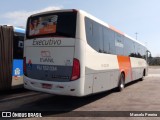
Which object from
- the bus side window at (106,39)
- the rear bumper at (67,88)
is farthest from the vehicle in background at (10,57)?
the bus side window at (106,39)

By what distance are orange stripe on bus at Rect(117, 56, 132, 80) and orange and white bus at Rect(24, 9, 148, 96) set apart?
2.91m

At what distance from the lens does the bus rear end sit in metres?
9.04

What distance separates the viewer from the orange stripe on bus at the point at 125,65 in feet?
46.7

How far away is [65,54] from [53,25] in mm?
1178

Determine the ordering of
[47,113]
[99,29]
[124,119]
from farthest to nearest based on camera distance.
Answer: [99,29] → [47,113] → [124,119]

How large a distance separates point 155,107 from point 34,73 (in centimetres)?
440

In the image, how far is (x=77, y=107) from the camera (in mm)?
9867

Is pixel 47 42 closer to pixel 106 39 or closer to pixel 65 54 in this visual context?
pixel 65 54

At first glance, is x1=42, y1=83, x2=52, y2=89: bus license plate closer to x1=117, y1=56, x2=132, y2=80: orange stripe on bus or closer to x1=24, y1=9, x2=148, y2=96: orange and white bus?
x1=24, y1=9, x2=148, y2=96: orange and white bus

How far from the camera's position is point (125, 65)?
15.4m

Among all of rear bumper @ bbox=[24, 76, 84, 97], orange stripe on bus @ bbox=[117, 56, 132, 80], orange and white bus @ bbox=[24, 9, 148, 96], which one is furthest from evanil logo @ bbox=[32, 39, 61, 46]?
orange stripe on bus @ bbox=[117, 56, 132, 80]

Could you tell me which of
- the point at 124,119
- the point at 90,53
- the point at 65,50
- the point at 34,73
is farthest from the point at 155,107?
the point at 34,73

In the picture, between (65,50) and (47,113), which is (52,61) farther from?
(47,113)

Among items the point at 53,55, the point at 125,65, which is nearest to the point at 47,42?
the point at 53,55
